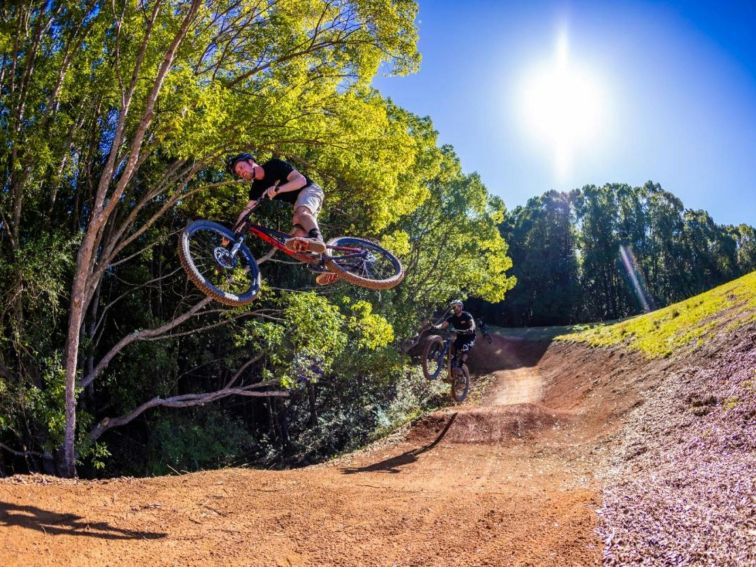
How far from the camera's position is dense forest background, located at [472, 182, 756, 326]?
52938mm

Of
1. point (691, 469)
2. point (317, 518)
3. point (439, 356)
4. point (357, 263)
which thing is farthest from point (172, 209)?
point (691, 469)

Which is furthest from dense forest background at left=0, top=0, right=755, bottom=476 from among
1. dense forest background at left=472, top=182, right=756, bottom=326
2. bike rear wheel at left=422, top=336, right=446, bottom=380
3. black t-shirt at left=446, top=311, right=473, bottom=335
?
dense forest background at left=472, top=182, right=756, bottom=326

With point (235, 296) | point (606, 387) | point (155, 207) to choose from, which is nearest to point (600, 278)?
point (606, 387)

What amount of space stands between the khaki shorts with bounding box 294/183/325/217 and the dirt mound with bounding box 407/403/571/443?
29.8ft

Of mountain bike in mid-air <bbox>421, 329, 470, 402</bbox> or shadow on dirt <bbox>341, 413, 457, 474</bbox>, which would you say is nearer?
shadow on dirt <bbox>341, 413, 457, 474</bbox>

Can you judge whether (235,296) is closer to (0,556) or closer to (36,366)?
(0,556)

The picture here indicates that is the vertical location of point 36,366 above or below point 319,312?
below

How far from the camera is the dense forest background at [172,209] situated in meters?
9.32

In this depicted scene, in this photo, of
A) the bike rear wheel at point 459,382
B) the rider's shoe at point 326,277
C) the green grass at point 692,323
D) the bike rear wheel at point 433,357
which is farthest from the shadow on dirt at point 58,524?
the green grass at point 692,323

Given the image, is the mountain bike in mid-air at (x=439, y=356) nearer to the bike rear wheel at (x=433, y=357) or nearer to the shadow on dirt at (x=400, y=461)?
the bike rear wheel at (x=433, y=357)

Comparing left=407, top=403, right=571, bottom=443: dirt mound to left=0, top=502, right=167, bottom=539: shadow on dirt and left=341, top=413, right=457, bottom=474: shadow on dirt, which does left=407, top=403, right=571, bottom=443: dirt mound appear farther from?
left=0, top=502, right=167, bottom=539: shadow on dirt

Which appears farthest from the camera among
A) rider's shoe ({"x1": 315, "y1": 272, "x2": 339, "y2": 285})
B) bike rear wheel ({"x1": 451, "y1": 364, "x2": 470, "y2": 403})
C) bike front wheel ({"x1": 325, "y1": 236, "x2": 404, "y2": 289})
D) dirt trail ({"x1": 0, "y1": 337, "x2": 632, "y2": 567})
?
bike rear wheel ({"x1": 451, "y1": 364, "x2": 470, "y2": 403})

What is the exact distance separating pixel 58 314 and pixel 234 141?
6.12 m

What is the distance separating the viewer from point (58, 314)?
11398 mm
